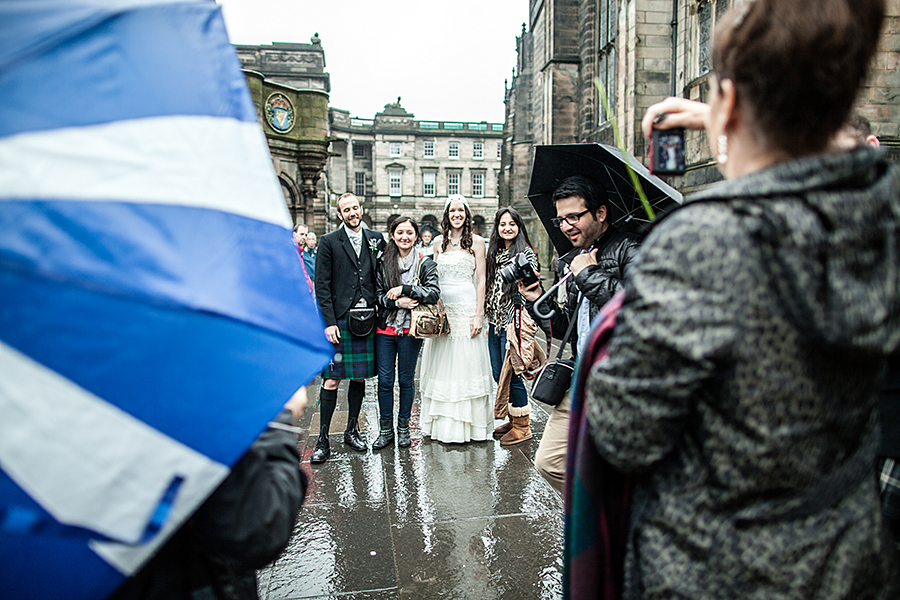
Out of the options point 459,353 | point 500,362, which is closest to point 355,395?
point 459,353

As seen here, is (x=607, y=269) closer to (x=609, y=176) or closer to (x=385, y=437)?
(x=609, y=176)

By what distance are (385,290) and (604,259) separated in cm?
254

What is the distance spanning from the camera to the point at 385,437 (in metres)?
4.77

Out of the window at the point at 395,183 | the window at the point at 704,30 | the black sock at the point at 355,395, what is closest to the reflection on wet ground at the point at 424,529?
the black sock at the point at 355,395

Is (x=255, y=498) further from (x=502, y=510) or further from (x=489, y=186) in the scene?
(x=489, y=186)

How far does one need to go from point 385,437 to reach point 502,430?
108 cm

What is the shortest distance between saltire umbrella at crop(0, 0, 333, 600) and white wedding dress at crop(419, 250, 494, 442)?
13.1 feet

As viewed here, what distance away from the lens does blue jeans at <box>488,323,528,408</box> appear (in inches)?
193

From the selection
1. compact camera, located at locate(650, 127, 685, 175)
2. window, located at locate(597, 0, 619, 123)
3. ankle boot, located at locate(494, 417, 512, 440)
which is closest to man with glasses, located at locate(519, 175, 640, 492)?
compact camera, located at locate(650, 127, 685, 175)

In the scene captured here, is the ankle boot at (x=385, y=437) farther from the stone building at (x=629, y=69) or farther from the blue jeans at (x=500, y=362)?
the stone building at (x=629, y=69)

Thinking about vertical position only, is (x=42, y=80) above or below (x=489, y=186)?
below

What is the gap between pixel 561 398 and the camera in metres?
2.32

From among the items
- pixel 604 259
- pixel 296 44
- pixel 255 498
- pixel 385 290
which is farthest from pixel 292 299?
pixel 296 44

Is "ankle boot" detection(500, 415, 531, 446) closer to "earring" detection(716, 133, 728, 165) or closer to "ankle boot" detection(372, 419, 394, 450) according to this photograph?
"ankle boot" detection(372, 419, 394, 450)
